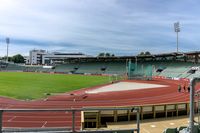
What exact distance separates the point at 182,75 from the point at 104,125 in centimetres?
5631

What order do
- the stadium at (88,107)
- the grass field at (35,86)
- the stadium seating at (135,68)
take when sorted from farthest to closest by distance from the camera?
the stadium seating at (135,68) < the grass field at (35,86) < the stadium at (88,107)

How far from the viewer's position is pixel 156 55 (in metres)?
91.9

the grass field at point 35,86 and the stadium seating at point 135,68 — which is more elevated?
the stadium seating at point 135,68

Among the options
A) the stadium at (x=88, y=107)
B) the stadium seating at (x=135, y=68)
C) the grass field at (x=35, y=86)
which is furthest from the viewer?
the stadium seating at (x=135, y=68)

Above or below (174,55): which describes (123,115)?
below

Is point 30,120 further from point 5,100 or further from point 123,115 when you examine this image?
point 5,100

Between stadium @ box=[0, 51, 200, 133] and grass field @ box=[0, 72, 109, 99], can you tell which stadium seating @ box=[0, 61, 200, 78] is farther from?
grass field @ box=[0, 72, 109, 99]

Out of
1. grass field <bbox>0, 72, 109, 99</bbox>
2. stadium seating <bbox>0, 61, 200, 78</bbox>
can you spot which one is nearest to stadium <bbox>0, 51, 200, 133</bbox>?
grass field <bbox>0, 72, 109, 99</bbox>

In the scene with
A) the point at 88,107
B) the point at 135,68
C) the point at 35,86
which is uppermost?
the point at 135,68

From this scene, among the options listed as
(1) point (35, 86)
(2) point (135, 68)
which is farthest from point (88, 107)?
(2) point (135, 68)

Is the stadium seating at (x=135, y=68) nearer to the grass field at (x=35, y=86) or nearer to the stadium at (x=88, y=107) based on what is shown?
the stadium at (x=88, y=107)

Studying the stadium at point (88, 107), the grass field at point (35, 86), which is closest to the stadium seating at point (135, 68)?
the stadium at point (88, 107)

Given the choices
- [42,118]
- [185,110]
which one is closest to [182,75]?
[185,110]

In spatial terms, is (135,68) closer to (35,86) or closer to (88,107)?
(35,86)
